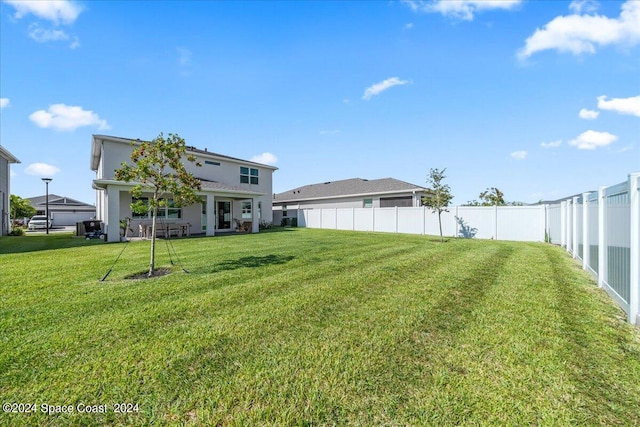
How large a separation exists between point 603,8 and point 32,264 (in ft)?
63.2

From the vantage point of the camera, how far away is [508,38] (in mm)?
10680

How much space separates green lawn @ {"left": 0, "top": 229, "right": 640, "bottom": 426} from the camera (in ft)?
7.38

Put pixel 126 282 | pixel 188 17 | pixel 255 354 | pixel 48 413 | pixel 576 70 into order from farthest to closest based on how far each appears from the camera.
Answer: pixel 576 70 → pixel 188 17 → pixel 126 282 → pixel 255 354 → pixel 48 413

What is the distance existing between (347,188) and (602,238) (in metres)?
25.2

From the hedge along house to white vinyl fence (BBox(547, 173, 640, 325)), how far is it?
14068 mm

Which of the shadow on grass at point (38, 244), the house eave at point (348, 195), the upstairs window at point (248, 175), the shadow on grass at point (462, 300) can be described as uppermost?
the upstairs window at point (248, 175)

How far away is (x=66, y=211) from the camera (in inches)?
1516

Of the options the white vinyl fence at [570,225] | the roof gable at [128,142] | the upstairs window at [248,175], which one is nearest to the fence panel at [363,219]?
the white vinyl fence at [570,225]

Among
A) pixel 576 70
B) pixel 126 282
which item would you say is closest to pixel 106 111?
pixel 126 282

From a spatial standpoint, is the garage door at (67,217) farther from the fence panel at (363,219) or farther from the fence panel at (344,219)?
the fence panel at (363,219)

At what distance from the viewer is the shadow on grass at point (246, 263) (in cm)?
734

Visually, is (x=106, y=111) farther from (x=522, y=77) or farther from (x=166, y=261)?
(x=522, y=77)

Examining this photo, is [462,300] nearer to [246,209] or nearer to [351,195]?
[246,209]

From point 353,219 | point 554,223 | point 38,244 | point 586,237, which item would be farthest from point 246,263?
point 353,219
